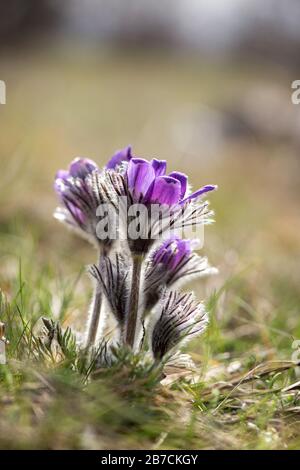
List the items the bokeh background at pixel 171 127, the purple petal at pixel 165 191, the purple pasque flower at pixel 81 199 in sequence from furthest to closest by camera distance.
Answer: the bokeh background at pixel 171 127
the purple pasque flower at pixel 81 199
the purple petal at pixel 165 191

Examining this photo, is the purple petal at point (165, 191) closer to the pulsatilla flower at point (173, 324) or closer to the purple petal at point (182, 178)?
the purple petal at point (182, 178)

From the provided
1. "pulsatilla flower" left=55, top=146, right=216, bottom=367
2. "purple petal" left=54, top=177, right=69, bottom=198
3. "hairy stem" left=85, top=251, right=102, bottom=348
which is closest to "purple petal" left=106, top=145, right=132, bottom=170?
"pulsatilla flower" left=55, top=146, right=216, bottom=367

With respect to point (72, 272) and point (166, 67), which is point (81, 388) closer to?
point (72, 272)

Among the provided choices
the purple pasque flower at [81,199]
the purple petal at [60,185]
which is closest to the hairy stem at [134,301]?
the purple pasque flower at [81,199]

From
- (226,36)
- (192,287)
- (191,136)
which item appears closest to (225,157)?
(191,136)

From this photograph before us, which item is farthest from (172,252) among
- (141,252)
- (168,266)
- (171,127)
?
(171,127)

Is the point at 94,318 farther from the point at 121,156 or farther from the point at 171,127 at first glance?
the point at 171,127
